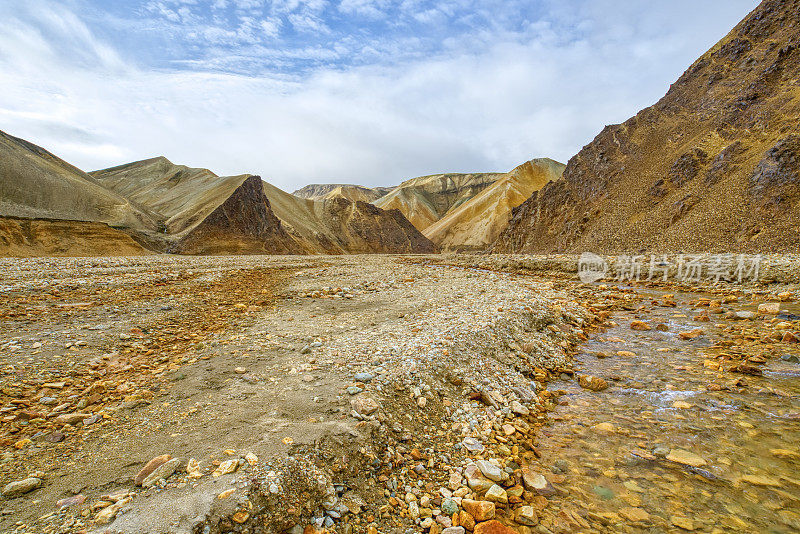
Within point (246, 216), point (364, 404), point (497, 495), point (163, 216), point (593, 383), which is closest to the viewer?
point (497, 495)

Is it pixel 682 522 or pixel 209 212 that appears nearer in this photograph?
pixel 682 522

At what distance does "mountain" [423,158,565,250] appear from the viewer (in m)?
87.5

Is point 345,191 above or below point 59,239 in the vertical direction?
above

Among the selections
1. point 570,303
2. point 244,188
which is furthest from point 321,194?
point 570,303

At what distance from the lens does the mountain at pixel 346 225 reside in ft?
253

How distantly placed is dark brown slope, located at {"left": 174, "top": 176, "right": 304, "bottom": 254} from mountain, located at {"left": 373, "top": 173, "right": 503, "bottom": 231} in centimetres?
7245

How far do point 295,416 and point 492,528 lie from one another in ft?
7.86

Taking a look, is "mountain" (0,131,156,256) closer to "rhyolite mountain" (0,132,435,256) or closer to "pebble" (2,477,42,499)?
"rhyolite mountain" (0,132,435,256)

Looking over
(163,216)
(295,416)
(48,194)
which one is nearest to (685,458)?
(295,416)

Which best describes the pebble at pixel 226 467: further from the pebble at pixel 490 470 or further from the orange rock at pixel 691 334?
the orange rock at pixel 691 334

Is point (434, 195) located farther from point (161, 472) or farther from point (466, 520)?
point (161, 472)

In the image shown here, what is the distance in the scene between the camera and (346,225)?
87.6 meters

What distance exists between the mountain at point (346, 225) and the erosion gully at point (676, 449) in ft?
232

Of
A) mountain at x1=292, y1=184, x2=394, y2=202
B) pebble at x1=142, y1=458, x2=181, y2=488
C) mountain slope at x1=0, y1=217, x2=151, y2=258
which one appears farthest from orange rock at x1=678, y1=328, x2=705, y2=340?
mountain at x1=292, y1=184, x2=394, y2=202
